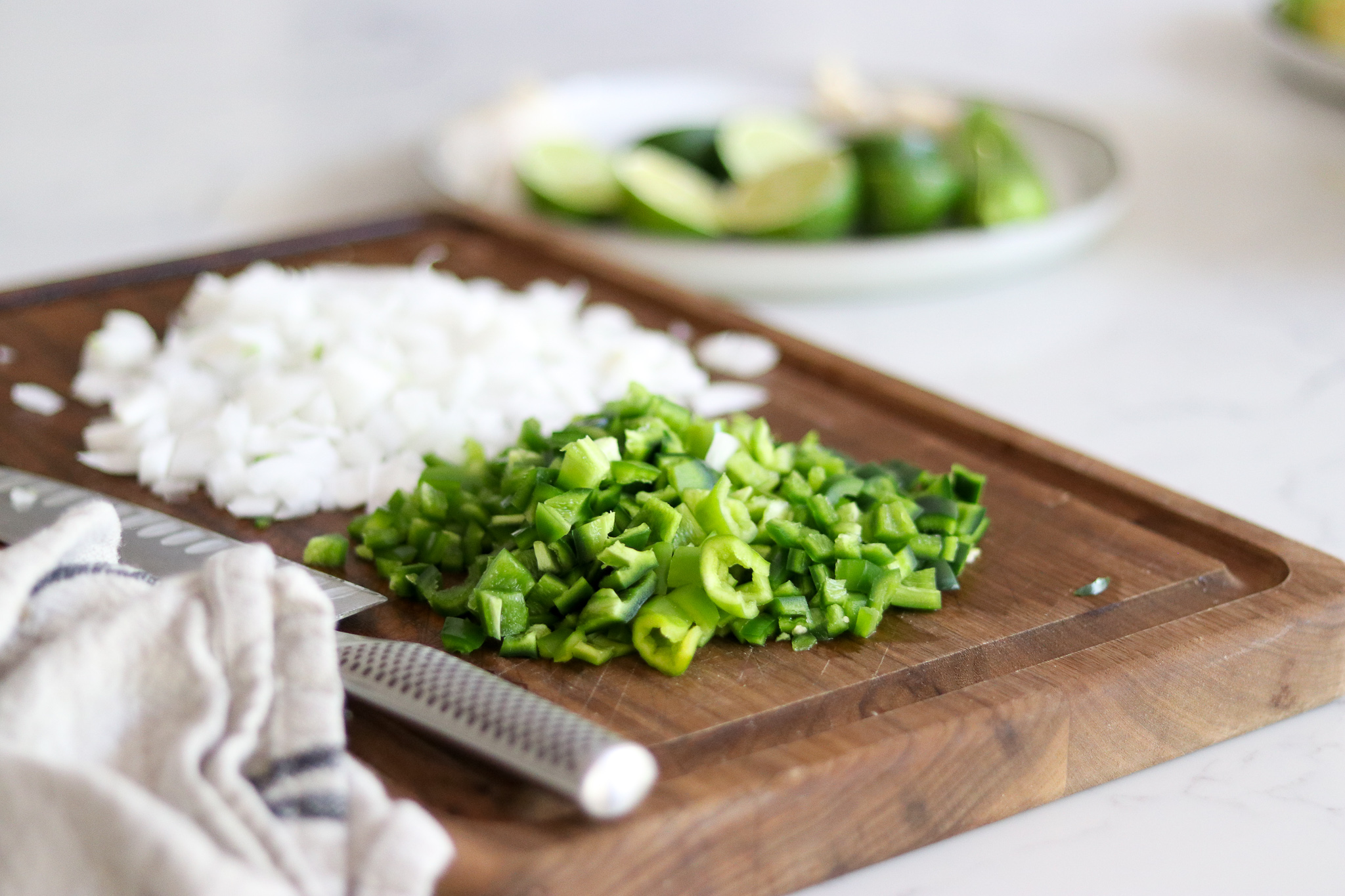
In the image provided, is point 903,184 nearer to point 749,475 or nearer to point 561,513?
point 749,475

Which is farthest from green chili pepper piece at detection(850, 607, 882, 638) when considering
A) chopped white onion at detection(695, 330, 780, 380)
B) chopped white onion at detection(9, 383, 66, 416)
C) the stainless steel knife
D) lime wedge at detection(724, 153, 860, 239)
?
lime wedge at detection(724, 153, 860, 239)

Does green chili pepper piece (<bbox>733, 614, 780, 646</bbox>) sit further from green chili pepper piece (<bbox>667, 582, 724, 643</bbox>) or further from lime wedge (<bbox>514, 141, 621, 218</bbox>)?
lime wedge (<bbox>514, 141, 621, 218</bbox>)

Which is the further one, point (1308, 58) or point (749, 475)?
point (1308, 58)

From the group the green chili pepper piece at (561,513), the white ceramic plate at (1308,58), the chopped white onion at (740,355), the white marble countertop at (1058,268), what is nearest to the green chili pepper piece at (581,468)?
the green chili pepper piece at (561,513)

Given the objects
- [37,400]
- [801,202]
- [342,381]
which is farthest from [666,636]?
[801,202]

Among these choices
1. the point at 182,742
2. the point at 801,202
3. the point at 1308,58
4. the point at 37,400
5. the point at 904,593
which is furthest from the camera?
the point at 1308,58

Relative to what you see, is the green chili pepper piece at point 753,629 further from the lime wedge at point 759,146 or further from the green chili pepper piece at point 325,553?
the lime wedge at point 759,146
